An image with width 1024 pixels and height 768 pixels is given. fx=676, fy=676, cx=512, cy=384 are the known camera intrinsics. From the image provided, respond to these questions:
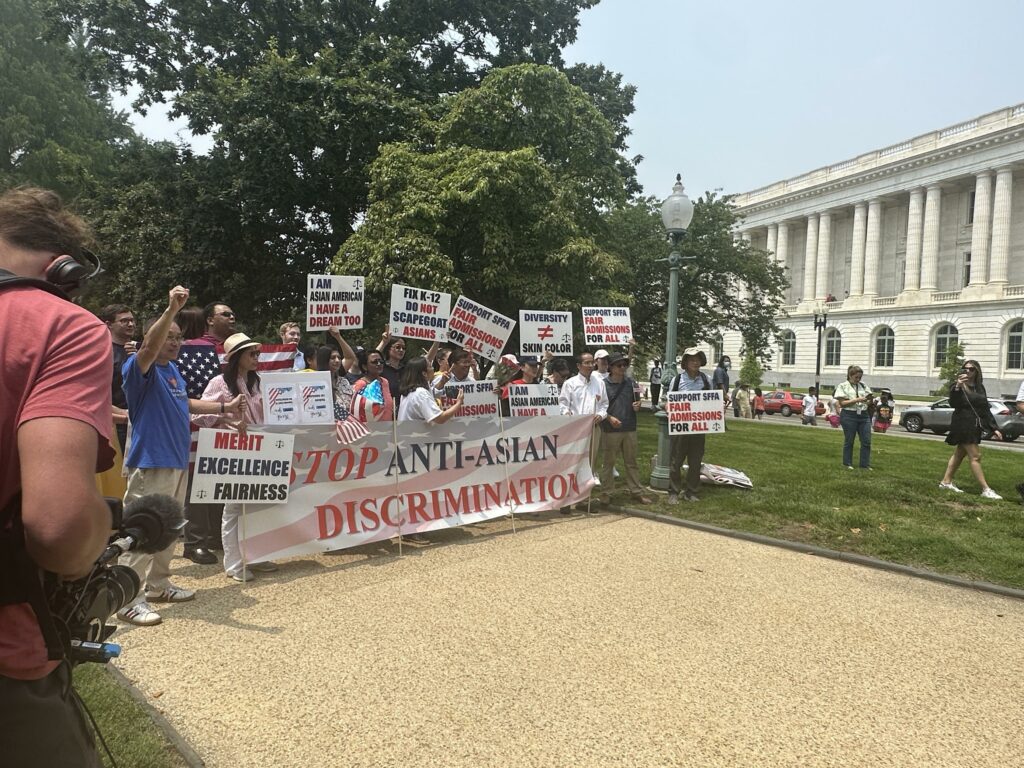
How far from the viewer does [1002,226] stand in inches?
2180

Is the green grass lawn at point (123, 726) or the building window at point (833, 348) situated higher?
the building window at point (833, 348)

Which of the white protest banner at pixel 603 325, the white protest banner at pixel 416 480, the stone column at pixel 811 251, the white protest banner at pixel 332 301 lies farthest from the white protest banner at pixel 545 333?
the stone column at pixel 811 251

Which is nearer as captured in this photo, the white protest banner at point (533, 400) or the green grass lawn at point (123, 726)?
the green grass lawn at point (123, 726)

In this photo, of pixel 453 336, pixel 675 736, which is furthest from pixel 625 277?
pixel 675 736

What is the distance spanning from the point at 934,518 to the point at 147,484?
8.47 metres

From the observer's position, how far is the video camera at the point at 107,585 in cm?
148

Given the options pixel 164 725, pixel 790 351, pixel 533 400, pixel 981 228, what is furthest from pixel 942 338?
pixel 164 725

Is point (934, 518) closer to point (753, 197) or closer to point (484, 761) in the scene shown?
point (484, 761)

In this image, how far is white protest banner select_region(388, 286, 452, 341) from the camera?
27.6 feet

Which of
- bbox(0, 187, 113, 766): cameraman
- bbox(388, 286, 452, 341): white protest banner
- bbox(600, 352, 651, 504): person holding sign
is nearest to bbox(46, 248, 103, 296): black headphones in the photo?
bbox(0, 187, 113, 766): cameraman

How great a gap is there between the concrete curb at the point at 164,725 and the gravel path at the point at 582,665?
0.25 feet

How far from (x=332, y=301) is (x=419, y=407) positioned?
2.32 metres

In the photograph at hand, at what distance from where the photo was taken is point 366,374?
784 centimetres

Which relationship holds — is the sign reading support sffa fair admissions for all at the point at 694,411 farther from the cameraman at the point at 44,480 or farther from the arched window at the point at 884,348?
the arched window at the point at 884,348
